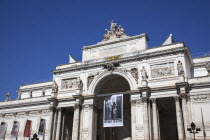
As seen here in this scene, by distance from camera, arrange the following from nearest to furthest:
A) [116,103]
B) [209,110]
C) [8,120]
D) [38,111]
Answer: [209,110] < [116,103] < [38,111] < [8,120]

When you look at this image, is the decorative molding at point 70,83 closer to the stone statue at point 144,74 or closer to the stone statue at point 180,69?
the stone statue at point 144,74

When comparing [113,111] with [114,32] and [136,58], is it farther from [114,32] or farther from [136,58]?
[114,32]

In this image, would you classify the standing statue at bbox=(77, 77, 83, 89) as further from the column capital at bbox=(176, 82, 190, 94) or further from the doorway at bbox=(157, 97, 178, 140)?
the column capital at bbox=(176, 82, 190, 94)

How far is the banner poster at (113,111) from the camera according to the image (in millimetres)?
26875

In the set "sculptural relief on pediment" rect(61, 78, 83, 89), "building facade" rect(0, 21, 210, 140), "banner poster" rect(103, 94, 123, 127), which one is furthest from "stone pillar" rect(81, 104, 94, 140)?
"sculptural relief on pediment" rect(61, 78, 83, 89)

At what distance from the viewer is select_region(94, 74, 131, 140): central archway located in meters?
30.4

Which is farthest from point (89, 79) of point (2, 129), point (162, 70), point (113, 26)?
point (2, 129)

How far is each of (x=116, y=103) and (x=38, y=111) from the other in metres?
12.6

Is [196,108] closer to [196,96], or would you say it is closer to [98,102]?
[196,96]

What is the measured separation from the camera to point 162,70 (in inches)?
1058

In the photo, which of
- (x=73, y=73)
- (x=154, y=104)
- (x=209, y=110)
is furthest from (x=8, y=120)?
(x=209, y=110)

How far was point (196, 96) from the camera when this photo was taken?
80.3ft

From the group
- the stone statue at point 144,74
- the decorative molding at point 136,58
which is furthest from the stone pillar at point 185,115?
the decorative molding at point 136,58

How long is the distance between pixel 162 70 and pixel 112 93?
7.00 meters
